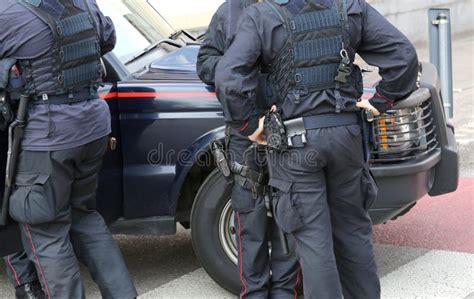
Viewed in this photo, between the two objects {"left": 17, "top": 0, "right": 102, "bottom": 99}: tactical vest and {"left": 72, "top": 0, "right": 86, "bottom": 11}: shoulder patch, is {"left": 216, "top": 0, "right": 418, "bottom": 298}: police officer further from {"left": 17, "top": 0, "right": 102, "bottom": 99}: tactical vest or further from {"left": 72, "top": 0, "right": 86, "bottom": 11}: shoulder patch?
{"left": 72, "top": 0, "right": 86, "bottom": 11}: shoulder patch

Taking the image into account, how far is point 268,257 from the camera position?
458 cm

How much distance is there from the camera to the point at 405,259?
5.60 meters

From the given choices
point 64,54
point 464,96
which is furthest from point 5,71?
point 464,96

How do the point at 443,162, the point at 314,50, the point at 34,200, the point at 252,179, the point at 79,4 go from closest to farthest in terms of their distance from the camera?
the point at 314,50 < the point at 34,200 < the point at 79,4 < the point at 252,179 < the point at 443,162

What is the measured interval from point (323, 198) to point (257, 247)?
27.6 inches

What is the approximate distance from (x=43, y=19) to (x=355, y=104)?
5.01ft

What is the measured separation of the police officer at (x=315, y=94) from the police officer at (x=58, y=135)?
79 centimetres

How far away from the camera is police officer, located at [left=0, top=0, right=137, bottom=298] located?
410 centimetres

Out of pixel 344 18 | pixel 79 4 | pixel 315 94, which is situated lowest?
pixel 315 94

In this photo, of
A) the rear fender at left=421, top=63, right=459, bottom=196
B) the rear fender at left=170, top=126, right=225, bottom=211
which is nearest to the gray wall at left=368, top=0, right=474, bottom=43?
the rear fender at left=421, top=63, right=459, bottom=196

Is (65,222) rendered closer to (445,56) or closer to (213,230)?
(213,230)

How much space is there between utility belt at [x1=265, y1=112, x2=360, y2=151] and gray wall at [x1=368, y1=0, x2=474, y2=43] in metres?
11.1

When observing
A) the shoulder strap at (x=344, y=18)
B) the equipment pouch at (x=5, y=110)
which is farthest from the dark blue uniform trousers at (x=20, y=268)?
the shoulder strap at (x=344, y=18)

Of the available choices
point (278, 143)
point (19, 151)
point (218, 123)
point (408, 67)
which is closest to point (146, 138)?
point (218, 123)
